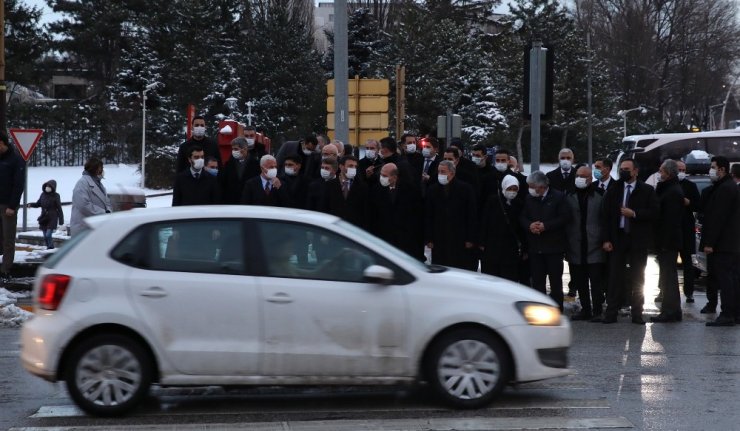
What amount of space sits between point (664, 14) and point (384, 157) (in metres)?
71.5

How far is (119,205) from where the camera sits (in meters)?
17.5

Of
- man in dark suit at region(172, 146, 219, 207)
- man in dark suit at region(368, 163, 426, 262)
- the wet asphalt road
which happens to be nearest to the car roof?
the wet asphalt road

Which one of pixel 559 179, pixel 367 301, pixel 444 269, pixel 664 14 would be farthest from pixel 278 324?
pixel 664 14

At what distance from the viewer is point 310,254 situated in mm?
7918

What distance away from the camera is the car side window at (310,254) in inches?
309

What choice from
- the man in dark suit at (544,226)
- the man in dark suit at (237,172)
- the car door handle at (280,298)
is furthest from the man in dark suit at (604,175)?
the car door handle at (280,298)

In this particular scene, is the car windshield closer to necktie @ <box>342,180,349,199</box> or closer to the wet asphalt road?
the wet asphalt road

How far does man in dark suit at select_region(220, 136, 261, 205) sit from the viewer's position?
13.5 meters

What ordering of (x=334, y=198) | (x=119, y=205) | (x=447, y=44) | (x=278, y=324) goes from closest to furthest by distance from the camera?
(x=278, y=324) → (x=334, y=198) → (x=119, y=205) → (x=447, y=44)

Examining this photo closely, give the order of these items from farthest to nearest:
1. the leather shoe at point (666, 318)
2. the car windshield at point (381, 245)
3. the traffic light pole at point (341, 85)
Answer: the traffic light pole at point (341, 85) < the leather shoe at point (666, 318) < the car windshield at point (381, 245)

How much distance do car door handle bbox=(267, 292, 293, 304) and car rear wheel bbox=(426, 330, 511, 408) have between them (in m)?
1.12

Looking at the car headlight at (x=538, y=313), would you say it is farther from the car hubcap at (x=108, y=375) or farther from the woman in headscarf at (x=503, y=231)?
the woman in headscarf at (x=503, y=231)

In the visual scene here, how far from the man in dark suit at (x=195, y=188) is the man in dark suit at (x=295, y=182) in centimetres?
86

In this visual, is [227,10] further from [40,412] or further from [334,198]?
[40,412]
